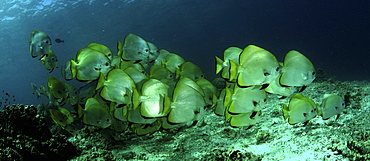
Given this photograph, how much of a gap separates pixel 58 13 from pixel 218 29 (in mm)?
51222

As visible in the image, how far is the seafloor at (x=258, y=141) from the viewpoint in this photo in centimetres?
377

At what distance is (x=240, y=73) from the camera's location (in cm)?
270

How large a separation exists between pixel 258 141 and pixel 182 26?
188 feet

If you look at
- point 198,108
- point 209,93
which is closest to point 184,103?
point 198,108

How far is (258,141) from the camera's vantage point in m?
5.14

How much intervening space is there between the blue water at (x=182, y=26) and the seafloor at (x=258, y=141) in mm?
22793

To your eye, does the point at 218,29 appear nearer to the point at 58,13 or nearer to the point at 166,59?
the point at 58,13

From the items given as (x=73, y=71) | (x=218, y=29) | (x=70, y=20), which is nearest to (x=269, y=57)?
(x=73, y=71)

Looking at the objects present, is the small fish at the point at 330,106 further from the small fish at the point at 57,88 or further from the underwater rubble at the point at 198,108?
the small fish at the point at 57,88

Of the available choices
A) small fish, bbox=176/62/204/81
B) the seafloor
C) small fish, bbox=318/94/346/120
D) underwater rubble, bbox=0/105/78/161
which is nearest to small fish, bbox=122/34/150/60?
small fish, bbox=176/62/204/81

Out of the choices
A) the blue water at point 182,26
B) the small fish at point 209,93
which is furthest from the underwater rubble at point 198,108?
the blue water at point 182,26

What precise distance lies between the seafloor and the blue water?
74.8 feet

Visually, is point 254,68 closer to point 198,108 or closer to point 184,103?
point 198,108

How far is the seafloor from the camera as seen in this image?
3.77 m
